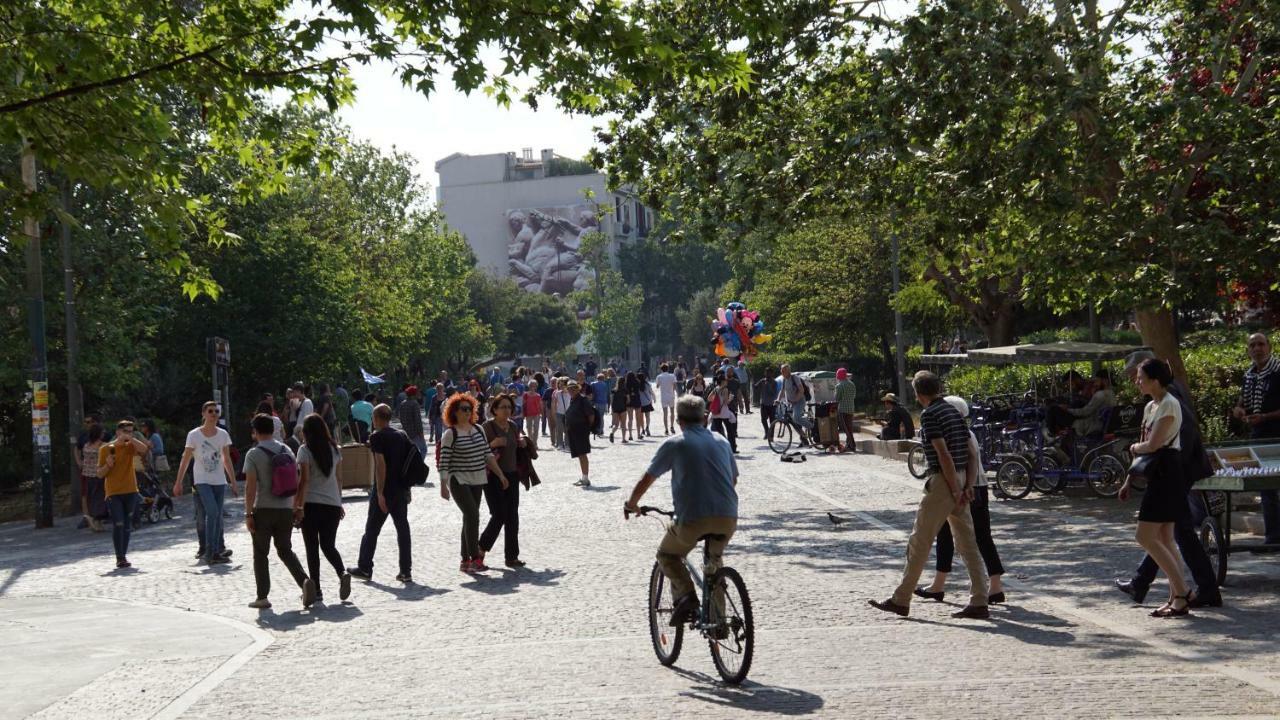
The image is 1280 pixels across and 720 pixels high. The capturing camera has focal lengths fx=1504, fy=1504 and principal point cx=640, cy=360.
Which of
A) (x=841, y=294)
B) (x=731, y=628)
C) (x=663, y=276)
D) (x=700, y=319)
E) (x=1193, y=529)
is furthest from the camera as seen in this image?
(x=663, y=276)

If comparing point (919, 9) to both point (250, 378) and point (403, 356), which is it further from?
Answer: point (403, 356)

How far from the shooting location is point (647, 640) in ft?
31.4

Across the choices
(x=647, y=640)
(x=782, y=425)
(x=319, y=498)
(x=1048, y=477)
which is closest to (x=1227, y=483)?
(x=647, y=640)

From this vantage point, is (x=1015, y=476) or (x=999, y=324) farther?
(x=999, y=324)

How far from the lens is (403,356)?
58.8m

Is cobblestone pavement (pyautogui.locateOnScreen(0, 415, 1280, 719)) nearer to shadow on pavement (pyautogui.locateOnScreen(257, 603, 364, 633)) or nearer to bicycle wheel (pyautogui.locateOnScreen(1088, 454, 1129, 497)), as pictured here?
shadow on pavement (pyautogui.locateOnScreen(257, 603, 364, 633))

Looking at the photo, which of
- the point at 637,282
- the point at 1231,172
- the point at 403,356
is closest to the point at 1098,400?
the point at 1231,172

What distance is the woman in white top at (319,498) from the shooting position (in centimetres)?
1219

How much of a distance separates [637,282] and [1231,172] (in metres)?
124

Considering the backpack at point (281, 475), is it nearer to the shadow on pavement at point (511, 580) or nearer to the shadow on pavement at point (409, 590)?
the shadow on pavement at point (409, 590)

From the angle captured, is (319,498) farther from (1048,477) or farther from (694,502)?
(1048,477)

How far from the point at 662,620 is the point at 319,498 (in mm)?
4608

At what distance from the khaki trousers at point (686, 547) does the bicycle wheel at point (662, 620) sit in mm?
146

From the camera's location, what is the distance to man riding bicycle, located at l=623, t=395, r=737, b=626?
26.8 feet
